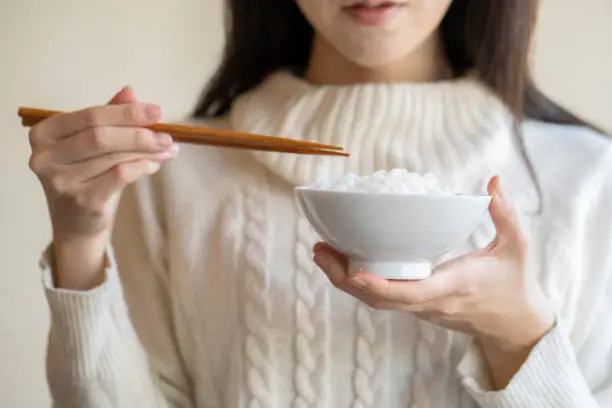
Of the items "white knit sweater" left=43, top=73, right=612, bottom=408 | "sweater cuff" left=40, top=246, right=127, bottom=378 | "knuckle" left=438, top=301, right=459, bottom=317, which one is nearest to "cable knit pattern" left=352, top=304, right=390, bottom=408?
"white knit sweater" left=43, top=73, right=612, bottom=408

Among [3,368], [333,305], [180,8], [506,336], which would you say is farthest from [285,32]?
[3,368]

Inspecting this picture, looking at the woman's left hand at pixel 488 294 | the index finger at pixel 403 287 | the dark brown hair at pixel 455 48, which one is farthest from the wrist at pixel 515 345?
the dark brown hair at pixel 455 48

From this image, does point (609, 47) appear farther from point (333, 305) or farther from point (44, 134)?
point (44, 134)

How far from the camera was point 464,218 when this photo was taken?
1.48 ft

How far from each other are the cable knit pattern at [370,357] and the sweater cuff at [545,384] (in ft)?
0.28

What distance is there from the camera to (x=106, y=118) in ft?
1.63

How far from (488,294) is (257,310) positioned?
241mm

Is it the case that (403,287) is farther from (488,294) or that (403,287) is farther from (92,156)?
(92,156)

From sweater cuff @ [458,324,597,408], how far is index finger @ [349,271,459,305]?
0.49 feet

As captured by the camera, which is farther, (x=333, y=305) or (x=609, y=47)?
(x=609, y=47)

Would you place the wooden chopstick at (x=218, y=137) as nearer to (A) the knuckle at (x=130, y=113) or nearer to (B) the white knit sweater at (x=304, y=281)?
(A) the knuckle at (x=130, y=113)

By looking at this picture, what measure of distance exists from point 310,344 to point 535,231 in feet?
0.83

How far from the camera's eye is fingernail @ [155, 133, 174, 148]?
0.50 m

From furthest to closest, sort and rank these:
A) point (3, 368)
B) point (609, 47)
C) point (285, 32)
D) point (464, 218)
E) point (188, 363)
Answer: point (3, 368)
point (609, 47)
point (285, 32)
point (188, 363)
point (464, 218)
